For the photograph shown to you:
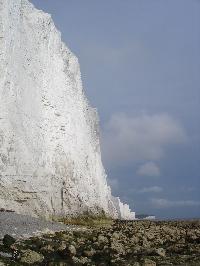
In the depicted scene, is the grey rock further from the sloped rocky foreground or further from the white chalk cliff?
the white chalk cliff

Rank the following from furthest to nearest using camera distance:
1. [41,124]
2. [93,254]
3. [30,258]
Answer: [41,124] → [93,254] → [30,258]

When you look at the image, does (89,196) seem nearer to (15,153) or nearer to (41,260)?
(15,153)

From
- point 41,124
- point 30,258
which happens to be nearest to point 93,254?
point 30,258

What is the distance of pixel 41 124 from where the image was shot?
29.6 meters

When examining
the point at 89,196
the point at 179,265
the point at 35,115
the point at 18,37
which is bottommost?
the point at 179,265

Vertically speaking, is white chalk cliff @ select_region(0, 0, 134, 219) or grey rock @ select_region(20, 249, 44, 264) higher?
white chalk cliff @ select_region(0, 0, 134, 219)

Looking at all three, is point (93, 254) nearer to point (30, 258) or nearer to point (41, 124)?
point (30, 258)

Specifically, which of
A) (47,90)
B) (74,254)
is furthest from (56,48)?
(74,254)

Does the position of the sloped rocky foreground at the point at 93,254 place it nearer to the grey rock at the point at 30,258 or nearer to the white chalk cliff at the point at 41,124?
the grey rock at the point at 30,258

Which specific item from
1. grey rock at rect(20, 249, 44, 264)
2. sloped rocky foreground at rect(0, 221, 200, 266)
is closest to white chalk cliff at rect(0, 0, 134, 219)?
sloped rocky foreground at rect(0, 221, 200, 266)

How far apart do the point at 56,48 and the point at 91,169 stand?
9.92 meters

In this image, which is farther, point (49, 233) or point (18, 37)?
point (18, 37)

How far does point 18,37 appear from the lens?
29406 millimetres

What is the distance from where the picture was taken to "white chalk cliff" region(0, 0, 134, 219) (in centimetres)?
2595
